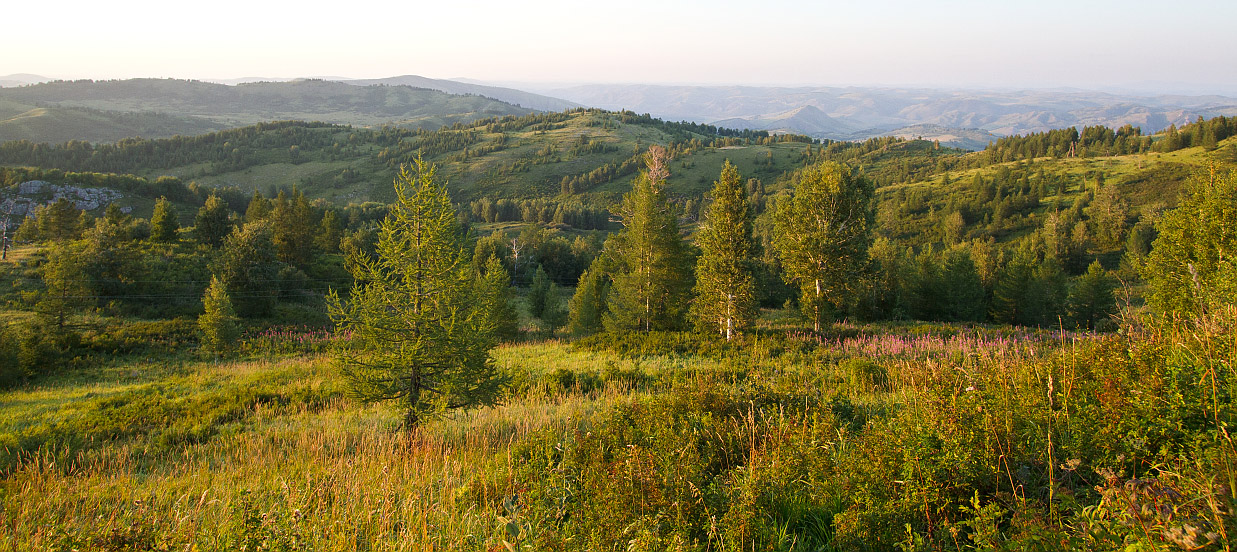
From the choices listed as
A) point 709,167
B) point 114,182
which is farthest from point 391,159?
point 709,167

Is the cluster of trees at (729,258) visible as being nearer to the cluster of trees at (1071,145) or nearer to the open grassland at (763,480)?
the open grassland at (763,480)

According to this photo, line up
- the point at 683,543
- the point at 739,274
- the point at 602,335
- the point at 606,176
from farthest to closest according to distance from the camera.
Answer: the point at 606,176, the point at 602,335, the point at 739,274, the point at 683,543

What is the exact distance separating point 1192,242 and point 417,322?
85.3ft

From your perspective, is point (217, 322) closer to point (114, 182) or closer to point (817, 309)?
point (817, 309)

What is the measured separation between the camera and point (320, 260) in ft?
145

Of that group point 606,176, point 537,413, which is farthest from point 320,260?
point 606,176

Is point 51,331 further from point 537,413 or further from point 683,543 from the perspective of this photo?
point 683,543

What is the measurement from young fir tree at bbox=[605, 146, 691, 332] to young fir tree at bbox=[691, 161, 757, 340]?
2.01 meters

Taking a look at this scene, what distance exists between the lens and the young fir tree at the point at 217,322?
23.6 meters

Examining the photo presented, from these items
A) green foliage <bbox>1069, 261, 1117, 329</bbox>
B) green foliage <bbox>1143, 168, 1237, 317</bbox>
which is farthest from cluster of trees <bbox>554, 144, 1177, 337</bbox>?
green foliage <bbox>1069, 261, 1117, 329</bbox>

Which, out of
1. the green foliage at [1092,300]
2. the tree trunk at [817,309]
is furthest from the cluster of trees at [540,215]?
the tree trunk at [817,309]

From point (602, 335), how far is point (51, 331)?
24942 millimetres

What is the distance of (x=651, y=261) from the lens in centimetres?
2155

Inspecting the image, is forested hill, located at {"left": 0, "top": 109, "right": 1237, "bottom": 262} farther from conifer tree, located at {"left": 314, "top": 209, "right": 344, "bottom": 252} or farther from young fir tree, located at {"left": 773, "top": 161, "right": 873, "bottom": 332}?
young fir tree, located at {"left": 773, "top": 161, "right": 873, "bottom": 332}
